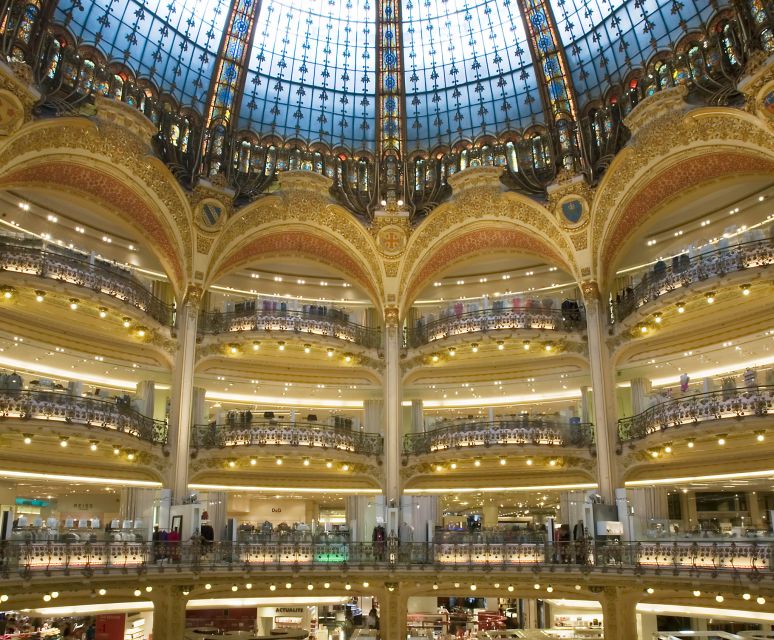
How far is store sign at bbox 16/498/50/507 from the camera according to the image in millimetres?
33812

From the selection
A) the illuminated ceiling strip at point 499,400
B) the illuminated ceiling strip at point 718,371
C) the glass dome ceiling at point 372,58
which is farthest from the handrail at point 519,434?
the glass dome ceiling at point 372,58

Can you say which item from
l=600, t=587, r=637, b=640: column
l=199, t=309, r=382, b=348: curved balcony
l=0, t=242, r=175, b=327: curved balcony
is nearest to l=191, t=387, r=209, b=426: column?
l=199, t=309, r=382, b=348: curved balcony

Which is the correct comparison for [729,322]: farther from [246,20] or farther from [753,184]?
[246,20]

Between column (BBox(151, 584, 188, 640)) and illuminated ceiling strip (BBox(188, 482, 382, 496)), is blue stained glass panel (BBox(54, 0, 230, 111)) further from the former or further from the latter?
column (BBox(151, 584, 188, 640))

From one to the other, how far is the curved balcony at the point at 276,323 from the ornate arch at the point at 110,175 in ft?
6.71

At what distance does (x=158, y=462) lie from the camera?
1124 inches

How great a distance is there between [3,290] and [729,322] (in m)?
26.0

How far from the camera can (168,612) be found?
25.2 m

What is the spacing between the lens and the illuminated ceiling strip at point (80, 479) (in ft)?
84.8

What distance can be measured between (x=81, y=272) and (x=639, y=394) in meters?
22.8

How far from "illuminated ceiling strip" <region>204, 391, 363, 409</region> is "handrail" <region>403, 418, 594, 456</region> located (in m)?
6.72

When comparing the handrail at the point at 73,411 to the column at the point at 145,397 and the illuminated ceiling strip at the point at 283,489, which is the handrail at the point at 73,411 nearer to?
the column at the point at 145,397

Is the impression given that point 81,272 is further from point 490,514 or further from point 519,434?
point 490,514

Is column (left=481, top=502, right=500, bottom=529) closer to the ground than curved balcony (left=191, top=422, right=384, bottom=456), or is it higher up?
closer to the ground
